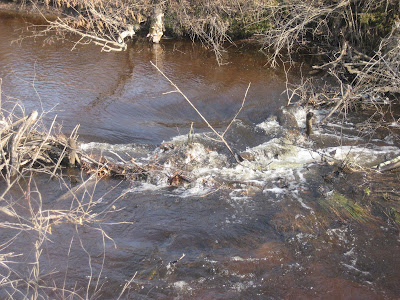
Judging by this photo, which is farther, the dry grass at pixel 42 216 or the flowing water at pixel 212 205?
the flowing water at pixel 212 205

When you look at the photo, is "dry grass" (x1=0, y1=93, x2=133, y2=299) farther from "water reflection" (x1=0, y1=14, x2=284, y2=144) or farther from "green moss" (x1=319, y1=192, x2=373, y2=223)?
"green moss" (x1=319, y1=192, x2=373, y2=223)

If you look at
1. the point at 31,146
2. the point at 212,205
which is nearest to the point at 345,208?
the point at 212,205

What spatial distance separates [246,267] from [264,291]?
0.39 metres

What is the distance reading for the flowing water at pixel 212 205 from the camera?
14.5ft

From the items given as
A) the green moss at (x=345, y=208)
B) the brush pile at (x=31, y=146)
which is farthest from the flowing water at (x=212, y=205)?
the brush pile at (x=31, y=146)

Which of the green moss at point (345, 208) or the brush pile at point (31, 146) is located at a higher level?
the brush pile at point (31, 146)

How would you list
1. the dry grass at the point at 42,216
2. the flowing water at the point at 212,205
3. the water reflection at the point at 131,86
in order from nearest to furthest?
the dry grass at the point at 42,216, the flowing water at the point at 212,205, the water reflection at the point at 131,86

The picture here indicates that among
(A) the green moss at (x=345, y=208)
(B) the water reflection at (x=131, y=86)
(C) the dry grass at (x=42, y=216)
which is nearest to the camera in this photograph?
(C) the dry grass at (x=42, y=216)

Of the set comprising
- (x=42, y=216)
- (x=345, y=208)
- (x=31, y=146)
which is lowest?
(x=345, y=208)

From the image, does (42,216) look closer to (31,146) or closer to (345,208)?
(31,146)

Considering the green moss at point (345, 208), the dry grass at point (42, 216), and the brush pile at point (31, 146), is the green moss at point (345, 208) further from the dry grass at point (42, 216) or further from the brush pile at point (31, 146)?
the brush pile at point (31, 146)

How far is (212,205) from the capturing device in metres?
5.71

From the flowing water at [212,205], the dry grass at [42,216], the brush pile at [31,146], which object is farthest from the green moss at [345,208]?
the brush pile at [31,146]

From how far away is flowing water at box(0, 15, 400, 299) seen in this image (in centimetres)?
442
